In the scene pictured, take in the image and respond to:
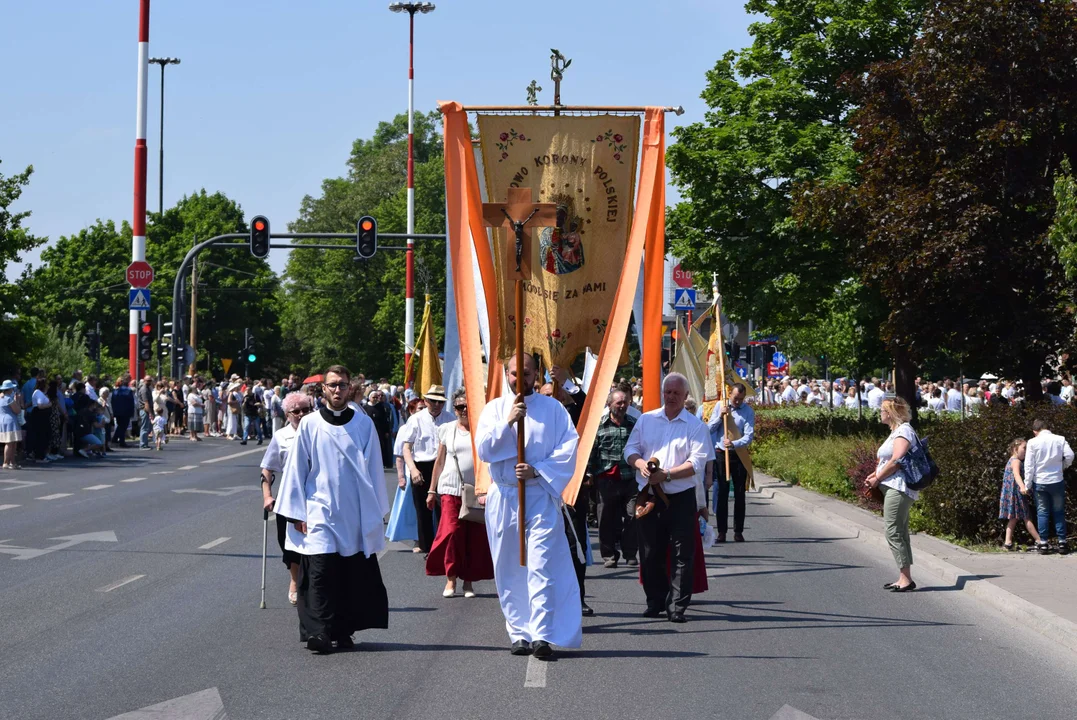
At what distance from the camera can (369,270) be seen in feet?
267

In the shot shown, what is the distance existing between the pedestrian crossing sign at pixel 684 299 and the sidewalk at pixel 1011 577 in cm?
1409

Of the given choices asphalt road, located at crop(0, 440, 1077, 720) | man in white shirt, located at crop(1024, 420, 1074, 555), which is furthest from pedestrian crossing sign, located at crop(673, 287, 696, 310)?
man in white shirt, located at crop(1024, 420, 1074, 555)

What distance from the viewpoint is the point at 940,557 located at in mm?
13422

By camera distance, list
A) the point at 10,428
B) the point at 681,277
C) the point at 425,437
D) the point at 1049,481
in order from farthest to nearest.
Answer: the point at 681,277
the point at 10,428
the point at 1049,481
the point at 425,437

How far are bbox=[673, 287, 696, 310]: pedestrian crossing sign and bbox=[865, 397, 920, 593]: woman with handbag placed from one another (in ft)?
62.8

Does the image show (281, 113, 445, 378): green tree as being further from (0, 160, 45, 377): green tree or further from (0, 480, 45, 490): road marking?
(0, 480, 45, 490): road marking

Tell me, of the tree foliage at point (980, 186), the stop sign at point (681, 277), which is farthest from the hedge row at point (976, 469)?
the stop sign at point (681, 277)

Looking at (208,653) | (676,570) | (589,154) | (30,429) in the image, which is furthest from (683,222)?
(208,653)

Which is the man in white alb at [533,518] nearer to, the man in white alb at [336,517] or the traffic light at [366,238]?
the man in white alb at [336,517]

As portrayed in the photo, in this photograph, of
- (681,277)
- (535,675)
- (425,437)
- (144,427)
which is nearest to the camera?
(535,675)

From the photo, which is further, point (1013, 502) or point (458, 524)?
point (1013, 502)

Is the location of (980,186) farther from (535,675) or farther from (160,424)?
(160,424)

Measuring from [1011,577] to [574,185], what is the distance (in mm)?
4810

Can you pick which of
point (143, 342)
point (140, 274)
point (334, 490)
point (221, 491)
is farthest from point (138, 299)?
point (334, 490)
